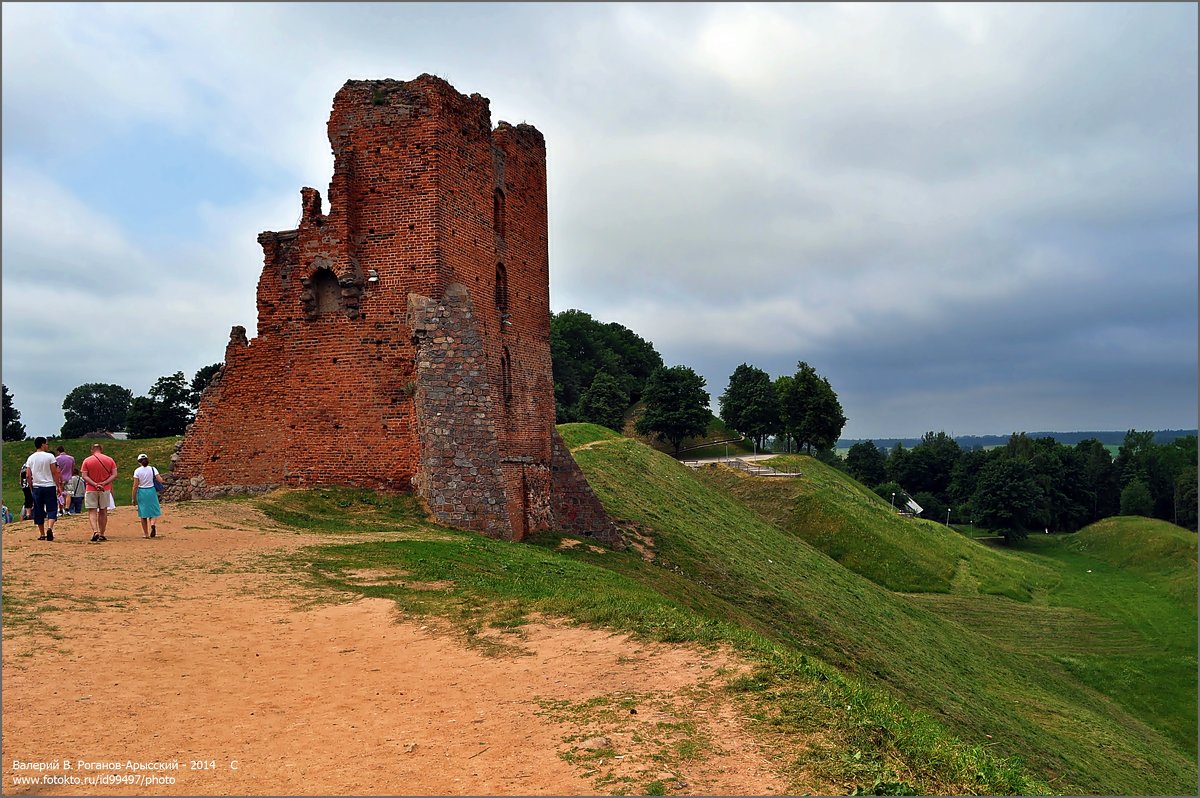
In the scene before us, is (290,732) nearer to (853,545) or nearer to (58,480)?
(58,480)

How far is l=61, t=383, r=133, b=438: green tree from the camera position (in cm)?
7825

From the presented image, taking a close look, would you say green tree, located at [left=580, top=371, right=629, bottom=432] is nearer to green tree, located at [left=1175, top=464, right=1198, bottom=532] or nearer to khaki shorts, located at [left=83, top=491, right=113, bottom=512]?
green tree, located at [left=1175, top=464, right=1198, bottom=532]

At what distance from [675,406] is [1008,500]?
99.0ft

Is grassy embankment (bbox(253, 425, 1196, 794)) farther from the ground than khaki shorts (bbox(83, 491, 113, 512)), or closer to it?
closer to it

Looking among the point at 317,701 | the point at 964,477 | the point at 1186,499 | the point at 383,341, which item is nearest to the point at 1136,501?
the point at 1186,499

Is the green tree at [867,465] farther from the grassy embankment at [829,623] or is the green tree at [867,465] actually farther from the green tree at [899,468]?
the grassy embankment at [829,623]

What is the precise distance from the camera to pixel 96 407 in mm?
79812

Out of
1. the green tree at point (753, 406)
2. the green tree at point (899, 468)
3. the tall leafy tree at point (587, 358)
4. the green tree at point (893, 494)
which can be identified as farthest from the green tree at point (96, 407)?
the green tree at point (899, 468)

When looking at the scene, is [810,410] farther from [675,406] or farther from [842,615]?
[842,615]

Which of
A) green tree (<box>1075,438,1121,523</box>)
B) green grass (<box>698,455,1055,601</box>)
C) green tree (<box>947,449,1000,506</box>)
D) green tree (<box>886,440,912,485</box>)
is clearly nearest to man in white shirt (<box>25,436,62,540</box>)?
green grass (<box>698,455,1055,601</box>)

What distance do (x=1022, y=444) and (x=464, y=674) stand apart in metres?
111

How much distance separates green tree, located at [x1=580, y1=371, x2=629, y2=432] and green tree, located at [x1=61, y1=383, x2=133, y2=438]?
1781 inches

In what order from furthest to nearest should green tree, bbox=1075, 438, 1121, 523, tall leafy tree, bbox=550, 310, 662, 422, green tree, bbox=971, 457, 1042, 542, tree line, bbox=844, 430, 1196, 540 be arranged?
green tree, bbox=1075, 438, 1121, 523 < tall leafy tree, bbox=550, 310, 662, 422 < tree line, bbox=844, 430, 1196, 540 < green tree, bbox=971, 457, 1042, 542

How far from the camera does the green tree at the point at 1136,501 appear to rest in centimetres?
8831
